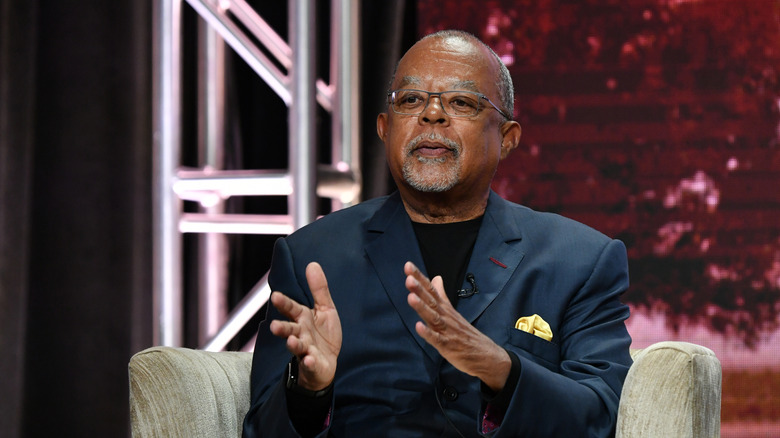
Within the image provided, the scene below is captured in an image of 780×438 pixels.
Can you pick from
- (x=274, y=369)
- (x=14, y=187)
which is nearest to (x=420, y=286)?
(x=274, y=369)

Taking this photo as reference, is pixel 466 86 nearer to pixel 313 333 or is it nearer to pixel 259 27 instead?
pixel 313 333

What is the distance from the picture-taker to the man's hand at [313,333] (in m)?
1.32

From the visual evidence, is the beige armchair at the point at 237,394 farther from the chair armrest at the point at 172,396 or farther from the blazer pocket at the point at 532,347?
the blazer pocket at the point at 532,347

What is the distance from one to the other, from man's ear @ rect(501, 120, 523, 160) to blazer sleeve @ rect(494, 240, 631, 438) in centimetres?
33

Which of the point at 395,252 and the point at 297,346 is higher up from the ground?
the point at 395,252

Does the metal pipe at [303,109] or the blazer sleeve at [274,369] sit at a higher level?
the metal pipe at [303,109]

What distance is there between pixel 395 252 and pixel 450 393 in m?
0.30

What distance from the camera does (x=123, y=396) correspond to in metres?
2.87

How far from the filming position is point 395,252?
167cm

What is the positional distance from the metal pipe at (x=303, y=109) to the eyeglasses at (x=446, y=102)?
74cm

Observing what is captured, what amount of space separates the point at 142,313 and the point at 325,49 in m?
1.20

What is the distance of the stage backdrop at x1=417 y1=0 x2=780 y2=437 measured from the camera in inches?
134

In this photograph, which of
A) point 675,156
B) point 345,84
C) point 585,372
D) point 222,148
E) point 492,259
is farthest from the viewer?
point 675,156

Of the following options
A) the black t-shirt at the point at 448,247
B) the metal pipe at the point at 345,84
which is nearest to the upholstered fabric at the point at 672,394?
the black t-shirt at the point at 448,247
